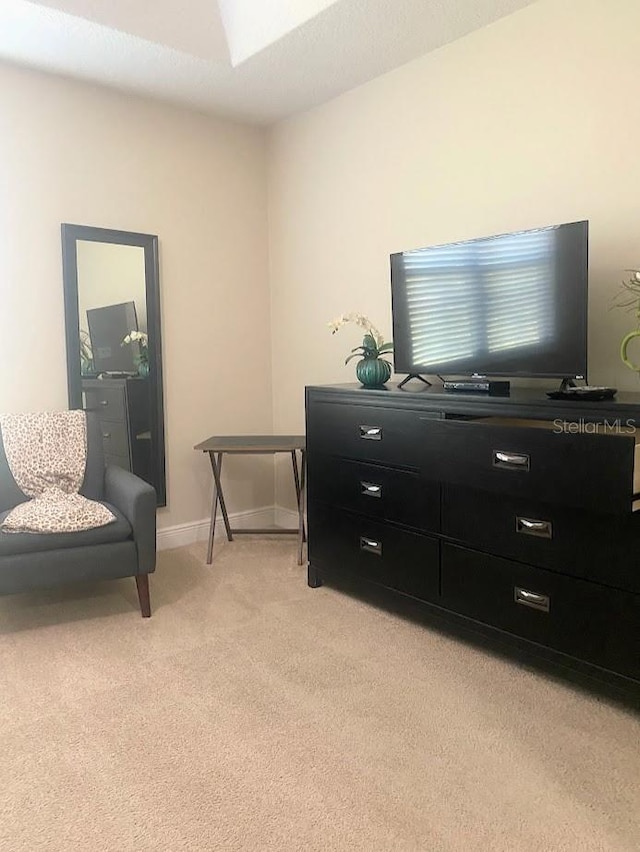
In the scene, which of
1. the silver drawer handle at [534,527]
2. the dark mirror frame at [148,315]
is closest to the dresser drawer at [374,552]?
the silver drawer handle at [534,527]

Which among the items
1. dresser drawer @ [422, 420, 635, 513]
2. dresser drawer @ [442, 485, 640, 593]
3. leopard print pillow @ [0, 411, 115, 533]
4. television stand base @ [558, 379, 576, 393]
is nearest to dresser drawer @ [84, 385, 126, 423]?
leopard print pillow @ [0, 411, 115, 533]

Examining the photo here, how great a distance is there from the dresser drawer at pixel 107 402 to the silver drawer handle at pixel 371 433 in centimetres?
144

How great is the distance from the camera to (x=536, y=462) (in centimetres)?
211

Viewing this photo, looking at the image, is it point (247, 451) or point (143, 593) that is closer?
point (143, 593)

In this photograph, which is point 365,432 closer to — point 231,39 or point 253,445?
point 253,445

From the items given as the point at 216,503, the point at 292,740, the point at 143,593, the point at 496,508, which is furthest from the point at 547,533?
the point at 216,503

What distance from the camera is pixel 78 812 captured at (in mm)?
1616

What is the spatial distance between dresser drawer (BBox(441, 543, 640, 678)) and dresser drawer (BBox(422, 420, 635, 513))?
0.93 feet

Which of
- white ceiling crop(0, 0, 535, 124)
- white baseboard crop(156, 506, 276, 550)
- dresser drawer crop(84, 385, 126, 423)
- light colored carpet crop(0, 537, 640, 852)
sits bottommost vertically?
light colored carpet crop(0, 537, 640, 852)

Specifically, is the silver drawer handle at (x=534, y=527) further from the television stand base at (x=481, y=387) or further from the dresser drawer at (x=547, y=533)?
the television stand base at (x=481, y=387)

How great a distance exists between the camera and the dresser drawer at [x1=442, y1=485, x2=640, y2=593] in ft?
6.50

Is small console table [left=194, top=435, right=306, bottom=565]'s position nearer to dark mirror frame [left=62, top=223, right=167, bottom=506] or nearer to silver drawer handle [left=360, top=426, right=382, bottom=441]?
dark mirror frame [left=62, top=223, right=167, bottom=506]

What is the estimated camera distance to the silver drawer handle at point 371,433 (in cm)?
270

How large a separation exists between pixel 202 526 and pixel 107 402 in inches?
37.1
